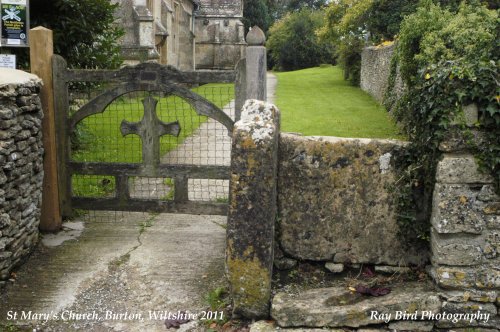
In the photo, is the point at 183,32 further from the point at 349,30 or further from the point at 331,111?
the point at 331,111

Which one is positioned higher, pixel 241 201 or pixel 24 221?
pixel 241 201

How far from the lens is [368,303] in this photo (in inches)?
154

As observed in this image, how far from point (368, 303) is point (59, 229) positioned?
12.2 ft

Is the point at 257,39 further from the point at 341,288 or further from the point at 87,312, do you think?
the point at 87,312

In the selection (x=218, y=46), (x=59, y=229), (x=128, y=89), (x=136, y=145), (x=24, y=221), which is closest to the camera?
(x=24, y=221)

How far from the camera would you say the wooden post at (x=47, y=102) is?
5742 millimetres

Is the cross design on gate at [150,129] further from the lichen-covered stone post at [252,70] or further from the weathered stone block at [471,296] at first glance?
the weathered stone block at [471,296]

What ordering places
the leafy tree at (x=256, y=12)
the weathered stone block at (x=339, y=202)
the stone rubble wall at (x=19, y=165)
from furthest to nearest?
the leafy tree at (x=256, y=12), the stone rubble wall at (x=19, y=165), the weathered stone block at (x=339, y=202)

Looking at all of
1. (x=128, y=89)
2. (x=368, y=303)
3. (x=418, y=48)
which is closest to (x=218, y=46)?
(x=418, y=48)

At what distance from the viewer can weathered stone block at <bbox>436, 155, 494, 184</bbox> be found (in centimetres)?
374

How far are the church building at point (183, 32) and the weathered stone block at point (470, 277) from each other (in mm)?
18643

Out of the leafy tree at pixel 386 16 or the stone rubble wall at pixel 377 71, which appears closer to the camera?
the stone rubble wall at pixel 377 71

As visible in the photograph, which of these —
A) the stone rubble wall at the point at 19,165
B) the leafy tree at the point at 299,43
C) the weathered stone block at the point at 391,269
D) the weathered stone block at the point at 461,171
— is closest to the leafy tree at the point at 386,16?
the stone rubble wall at the point at 19,165

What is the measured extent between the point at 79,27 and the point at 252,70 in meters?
4.67
